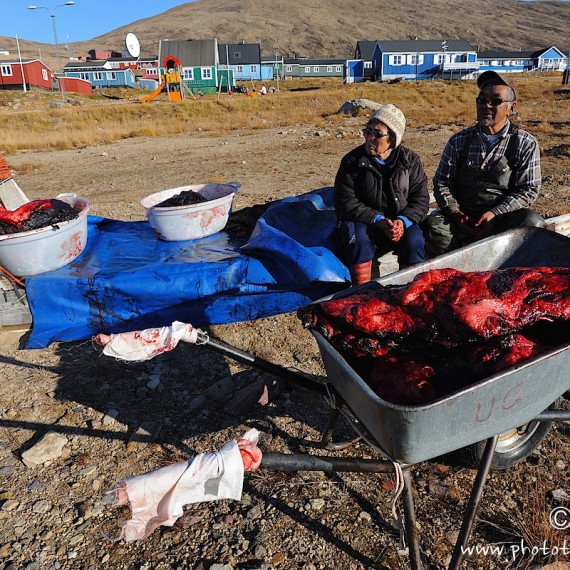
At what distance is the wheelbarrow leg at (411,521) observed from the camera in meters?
1.88

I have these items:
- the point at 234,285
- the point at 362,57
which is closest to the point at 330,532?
the point at 234,285

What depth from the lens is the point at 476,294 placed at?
206 cm

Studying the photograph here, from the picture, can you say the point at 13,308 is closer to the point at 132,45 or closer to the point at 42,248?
the point at 42,248

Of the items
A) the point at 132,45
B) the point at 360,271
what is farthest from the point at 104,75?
the point at 360,271

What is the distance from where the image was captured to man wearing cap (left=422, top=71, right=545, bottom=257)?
3.63 m

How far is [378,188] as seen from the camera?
12.7 feet

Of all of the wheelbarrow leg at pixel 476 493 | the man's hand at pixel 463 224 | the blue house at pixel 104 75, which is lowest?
the wheelbarrow leg at pixel 476 493

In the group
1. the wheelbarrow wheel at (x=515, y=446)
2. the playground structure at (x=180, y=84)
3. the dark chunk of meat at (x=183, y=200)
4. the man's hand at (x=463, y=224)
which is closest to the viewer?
the wheelbarrow wheel at (x=515, y=446)

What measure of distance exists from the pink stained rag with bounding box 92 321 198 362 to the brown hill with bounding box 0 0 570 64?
4899 inches

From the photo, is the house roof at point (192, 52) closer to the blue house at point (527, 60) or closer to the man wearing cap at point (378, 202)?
the blue house at point (527, 60)

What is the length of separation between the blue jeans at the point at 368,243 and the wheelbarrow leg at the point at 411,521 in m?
2.14

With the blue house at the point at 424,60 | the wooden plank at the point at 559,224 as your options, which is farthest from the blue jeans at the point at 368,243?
the blue house at the point at 424,60

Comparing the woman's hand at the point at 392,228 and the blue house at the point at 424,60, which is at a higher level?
the blue house at the point at 424,60

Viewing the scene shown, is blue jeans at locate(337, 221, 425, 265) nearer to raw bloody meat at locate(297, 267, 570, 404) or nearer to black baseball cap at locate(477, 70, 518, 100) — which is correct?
black baseball cap at locate(477, 70, 518, 100)
